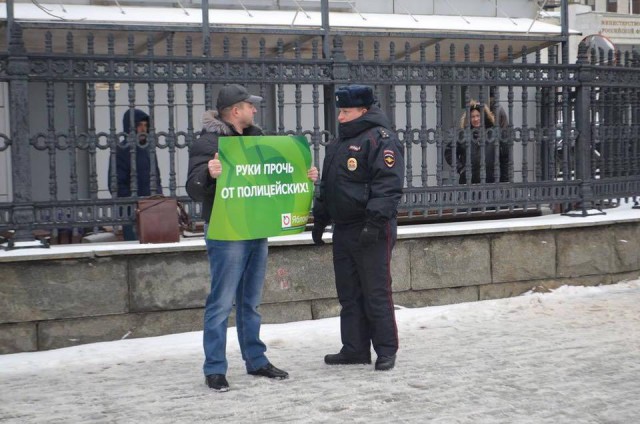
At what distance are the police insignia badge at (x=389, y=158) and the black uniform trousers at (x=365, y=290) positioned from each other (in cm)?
43

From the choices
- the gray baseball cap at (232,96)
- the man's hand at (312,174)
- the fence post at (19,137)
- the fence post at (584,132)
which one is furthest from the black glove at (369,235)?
the fence post at (584,132)

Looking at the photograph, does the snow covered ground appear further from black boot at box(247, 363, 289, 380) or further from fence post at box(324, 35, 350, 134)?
fence post at box(324, 35, 350, 134)

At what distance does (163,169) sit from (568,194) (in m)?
6.28

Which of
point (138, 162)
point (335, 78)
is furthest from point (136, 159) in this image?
point (335, 78)

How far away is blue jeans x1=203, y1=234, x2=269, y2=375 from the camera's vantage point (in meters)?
6.63

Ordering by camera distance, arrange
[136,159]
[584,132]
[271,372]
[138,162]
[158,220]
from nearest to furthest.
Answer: [271,372] → [158,220] → [136,159] → [138,162] → [584,132]

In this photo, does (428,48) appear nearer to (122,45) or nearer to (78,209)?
(122,45)

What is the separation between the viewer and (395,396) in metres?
6.38

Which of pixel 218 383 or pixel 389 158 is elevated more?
pixel 389 158

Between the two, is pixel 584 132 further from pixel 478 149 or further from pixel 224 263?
pixel 224 263

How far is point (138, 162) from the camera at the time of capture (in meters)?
9.37

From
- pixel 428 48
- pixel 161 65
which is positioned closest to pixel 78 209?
pixel 161 65

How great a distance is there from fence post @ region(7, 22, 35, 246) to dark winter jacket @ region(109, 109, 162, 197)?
0.76 metres

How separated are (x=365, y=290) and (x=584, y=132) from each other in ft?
14.0
